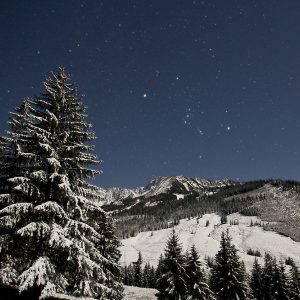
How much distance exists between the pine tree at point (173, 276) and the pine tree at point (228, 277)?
722cm

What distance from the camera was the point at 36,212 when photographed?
16.4 metres

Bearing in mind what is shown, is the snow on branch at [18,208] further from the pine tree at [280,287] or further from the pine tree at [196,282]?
the pine tree at [280,287]

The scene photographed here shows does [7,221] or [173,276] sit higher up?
[7,221]

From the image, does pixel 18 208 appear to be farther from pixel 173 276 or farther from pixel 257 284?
pixel 257 284

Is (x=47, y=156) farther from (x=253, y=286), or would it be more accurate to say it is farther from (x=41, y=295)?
(x=253, y=286)

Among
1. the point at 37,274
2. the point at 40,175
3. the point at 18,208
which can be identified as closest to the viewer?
the point at 37,274

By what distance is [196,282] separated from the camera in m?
41.4

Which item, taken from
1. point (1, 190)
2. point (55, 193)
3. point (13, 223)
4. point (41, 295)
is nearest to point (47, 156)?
point (55, 193)

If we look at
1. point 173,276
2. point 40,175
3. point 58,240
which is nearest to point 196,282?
point 173,276

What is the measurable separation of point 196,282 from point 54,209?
98.3 feet

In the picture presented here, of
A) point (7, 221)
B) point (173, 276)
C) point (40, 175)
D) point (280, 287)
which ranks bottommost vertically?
point (280, 287)

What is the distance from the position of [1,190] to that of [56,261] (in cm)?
601

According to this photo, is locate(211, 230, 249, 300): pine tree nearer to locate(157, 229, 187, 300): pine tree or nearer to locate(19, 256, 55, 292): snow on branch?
locate(157, 229, 187, 300): pine tree

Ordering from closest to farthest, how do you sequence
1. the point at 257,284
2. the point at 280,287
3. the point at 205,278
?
1. the point at 205,278
2. the point at 280,287
3. the point at 257,284
